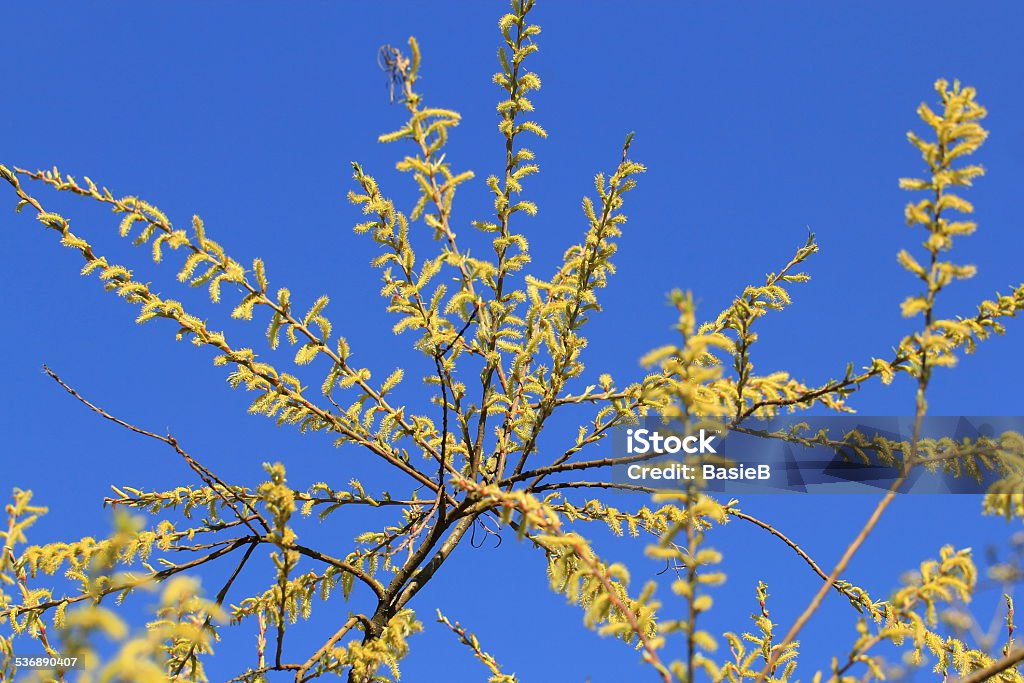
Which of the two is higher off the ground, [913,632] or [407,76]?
[407,76]

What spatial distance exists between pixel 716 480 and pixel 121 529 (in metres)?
2.55

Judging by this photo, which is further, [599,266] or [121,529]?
[599,266]

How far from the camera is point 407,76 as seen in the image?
3301 mm

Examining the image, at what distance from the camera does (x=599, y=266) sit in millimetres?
4090

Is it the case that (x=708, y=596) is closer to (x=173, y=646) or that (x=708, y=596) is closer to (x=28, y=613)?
(x=173, y=646)

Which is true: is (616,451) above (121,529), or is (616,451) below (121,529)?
above

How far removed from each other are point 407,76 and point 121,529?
7.48 feet

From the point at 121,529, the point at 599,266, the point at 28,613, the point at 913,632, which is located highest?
the point at 599,266

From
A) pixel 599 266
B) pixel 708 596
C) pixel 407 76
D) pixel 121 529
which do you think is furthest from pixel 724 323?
pixel 121 529

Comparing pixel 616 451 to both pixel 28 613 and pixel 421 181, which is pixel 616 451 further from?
pixel 28 613

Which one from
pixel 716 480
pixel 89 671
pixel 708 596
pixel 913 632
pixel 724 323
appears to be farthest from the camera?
pixel 724 323

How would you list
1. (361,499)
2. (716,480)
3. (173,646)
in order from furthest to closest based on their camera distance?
(361,499) < (716,480) < (173,646)

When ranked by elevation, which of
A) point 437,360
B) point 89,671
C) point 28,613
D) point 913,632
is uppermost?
point 437,360

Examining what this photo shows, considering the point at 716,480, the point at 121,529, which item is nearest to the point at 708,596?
the point at 121,529
